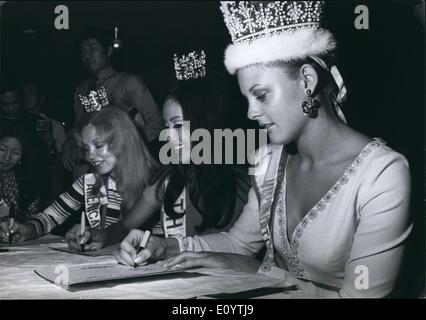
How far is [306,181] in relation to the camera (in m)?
1.76

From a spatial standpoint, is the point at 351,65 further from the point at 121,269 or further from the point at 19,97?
the point at 19,97

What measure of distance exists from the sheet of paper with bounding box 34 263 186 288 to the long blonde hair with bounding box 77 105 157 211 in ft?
2.10

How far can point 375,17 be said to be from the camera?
1956 mm

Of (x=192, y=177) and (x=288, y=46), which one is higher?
(x=288, y=46)

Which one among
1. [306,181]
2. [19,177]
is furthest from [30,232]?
[306,181]

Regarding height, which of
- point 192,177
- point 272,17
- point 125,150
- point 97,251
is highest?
point 272,17

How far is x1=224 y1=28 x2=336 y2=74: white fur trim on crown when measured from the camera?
5.76ft

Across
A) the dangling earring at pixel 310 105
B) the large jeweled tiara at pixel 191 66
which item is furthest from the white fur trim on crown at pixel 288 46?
the large jeweled tiara at pixel 191 66

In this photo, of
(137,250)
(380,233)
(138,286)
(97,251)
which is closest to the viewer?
(138,286)

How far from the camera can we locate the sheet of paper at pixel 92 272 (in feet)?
4.32

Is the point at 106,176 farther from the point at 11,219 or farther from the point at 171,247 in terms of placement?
the point at 171,247

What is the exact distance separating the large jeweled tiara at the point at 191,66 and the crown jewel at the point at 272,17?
0.20 meters

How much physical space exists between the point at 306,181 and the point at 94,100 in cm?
93
